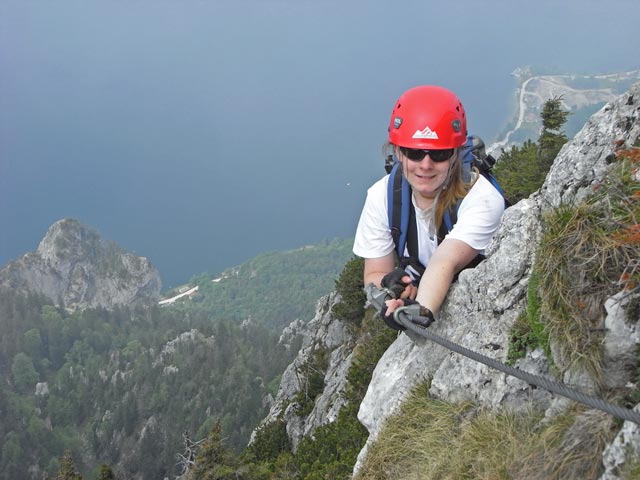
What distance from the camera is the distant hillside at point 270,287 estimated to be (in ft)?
512

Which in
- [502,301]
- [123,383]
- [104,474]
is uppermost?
[123,383]

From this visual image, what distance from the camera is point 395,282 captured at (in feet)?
A: 17.0

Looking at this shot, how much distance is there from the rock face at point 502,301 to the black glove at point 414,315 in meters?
0.38

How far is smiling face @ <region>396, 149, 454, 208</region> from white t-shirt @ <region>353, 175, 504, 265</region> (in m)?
0.26

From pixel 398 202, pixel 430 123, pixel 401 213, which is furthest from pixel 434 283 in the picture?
pixel 430 123

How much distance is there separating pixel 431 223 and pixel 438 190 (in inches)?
12.6

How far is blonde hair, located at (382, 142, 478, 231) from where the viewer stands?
509 cm

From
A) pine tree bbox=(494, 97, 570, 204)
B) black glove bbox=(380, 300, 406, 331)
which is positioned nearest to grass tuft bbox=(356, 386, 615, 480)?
black glove bbox=(380, 300, 406, 331)

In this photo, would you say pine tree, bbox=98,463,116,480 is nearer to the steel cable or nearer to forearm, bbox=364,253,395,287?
forearm, bbox=364,253,395,287

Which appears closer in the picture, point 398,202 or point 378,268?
point 398,202

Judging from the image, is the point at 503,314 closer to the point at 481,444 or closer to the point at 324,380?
the point at 481,444

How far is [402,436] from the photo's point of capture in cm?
467

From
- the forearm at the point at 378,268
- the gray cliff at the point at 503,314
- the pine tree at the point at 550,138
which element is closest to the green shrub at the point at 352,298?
the pine tree at the point at 550,138

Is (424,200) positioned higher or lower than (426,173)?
lower
